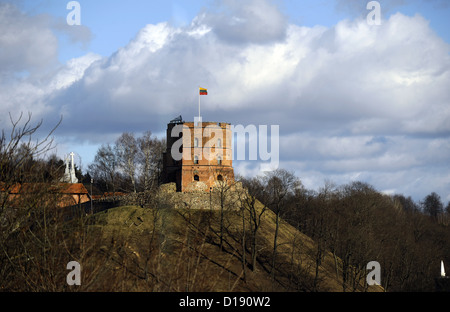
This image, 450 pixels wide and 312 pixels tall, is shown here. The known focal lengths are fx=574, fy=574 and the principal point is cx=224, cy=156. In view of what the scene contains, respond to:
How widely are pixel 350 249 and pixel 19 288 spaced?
37.2 m

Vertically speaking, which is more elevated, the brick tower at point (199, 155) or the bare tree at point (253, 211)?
the brick tower at point (199, 155)

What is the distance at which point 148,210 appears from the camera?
55.8 meters

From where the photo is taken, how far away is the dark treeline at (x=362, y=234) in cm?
5400

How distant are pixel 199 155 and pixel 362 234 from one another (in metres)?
18.3

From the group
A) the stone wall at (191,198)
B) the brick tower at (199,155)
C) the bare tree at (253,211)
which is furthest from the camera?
the brick tower at (199,155)

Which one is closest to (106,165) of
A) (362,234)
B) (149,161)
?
(149,161)

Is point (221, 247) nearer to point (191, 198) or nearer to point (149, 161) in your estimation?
point (191, 198)

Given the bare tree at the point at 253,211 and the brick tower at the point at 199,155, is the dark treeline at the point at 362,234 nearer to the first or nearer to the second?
the bare tree at the point at 253,211

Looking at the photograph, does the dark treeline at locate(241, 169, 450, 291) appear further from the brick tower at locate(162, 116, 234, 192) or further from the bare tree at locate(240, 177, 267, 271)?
the brick tower at locate(162, 116, 234, 192)

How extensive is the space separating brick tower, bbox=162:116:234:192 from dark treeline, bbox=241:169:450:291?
22.4 feet

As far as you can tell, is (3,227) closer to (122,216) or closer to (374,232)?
(122,216)

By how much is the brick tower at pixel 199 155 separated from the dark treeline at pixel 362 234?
684cm

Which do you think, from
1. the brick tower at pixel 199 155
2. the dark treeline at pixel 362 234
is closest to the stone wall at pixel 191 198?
the brick tower at pixel 199 155

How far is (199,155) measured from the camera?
6016 centimetres
